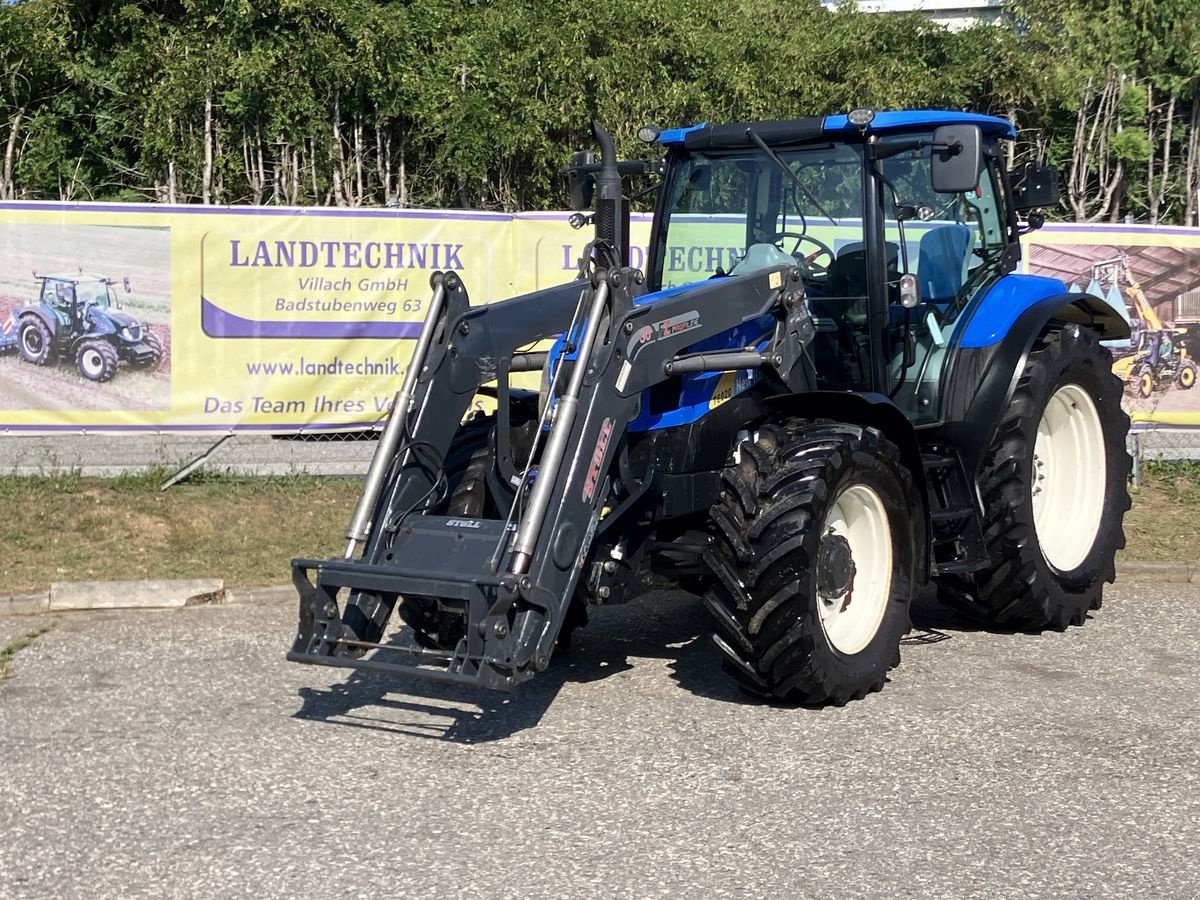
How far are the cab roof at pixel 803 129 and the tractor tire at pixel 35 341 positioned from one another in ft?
17.8

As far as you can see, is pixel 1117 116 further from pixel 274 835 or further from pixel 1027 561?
pixel 274 835

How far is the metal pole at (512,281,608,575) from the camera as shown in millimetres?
5938

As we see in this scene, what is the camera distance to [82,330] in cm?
1123

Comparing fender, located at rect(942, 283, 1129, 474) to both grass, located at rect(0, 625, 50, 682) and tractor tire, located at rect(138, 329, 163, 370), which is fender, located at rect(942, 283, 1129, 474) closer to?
grass, located at rect(0, 625, 50, 682)

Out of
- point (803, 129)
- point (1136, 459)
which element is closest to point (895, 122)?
point (803, 129)

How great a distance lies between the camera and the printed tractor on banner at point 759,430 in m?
6.25

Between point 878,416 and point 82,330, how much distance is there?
6541 millimetres

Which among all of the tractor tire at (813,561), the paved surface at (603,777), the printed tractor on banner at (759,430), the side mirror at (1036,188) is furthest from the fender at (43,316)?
the side mirror at (1036,188)

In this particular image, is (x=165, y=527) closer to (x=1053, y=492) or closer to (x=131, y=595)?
(x=131, y=595)

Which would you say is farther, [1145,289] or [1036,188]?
[1145,289]

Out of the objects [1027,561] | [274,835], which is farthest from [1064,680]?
[274,835]

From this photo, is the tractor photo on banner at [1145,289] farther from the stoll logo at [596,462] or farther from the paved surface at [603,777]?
the stoll logo at [596,462]

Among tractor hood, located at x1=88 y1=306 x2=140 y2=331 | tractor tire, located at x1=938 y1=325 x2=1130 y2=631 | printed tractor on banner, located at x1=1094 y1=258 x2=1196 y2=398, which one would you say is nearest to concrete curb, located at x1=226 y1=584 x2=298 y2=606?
tractor hood, located at x1=88 y1=306 x2=140 y2=331

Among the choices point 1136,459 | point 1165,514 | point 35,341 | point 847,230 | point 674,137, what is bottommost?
point 1165,514
